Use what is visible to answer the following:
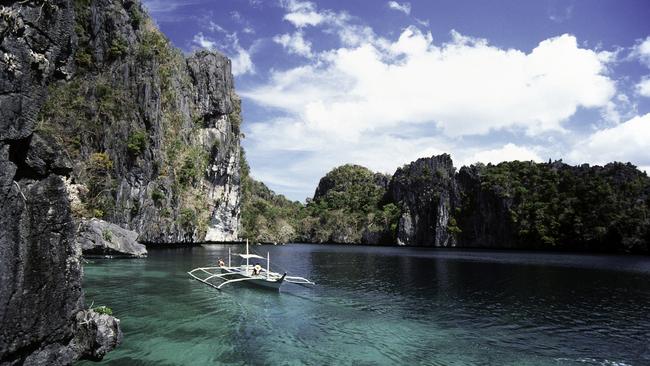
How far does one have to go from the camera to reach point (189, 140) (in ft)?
257

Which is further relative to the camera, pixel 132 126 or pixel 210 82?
pixel 210 82

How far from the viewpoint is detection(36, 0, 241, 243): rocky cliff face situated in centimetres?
4506

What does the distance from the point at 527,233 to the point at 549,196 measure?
11.5 meters

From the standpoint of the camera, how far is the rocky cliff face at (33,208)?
7.86m

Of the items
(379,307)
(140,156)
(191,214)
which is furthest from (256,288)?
(191,214)

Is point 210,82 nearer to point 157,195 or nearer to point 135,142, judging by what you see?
point 157,195

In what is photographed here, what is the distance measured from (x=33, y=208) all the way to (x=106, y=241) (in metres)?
34.4

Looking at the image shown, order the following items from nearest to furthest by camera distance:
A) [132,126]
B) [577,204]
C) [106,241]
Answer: [106,241]
[132,126]
[577,204]

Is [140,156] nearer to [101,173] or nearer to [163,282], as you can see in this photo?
[101,173]

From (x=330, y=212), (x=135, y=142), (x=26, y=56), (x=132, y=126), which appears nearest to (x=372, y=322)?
(x=26, y=56)

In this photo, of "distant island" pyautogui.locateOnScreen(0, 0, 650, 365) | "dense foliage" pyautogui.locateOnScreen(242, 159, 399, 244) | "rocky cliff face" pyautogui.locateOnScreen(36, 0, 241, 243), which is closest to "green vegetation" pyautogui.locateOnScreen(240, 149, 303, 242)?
"dense foliage" pyautogui.locateOnScreen(242, 159, 399, 244)

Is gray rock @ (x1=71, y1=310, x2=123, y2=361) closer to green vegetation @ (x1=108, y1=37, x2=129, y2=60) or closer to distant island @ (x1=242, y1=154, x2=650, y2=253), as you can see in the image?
green vegetation @ (x1=108, y1=37, x2=129, y2=60)

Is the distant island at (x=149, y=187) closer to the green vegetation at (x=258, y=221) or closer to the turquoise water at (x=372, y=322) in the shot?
the green vegetation at (x=258, y=221)

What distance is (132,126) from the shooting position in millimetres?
52812
